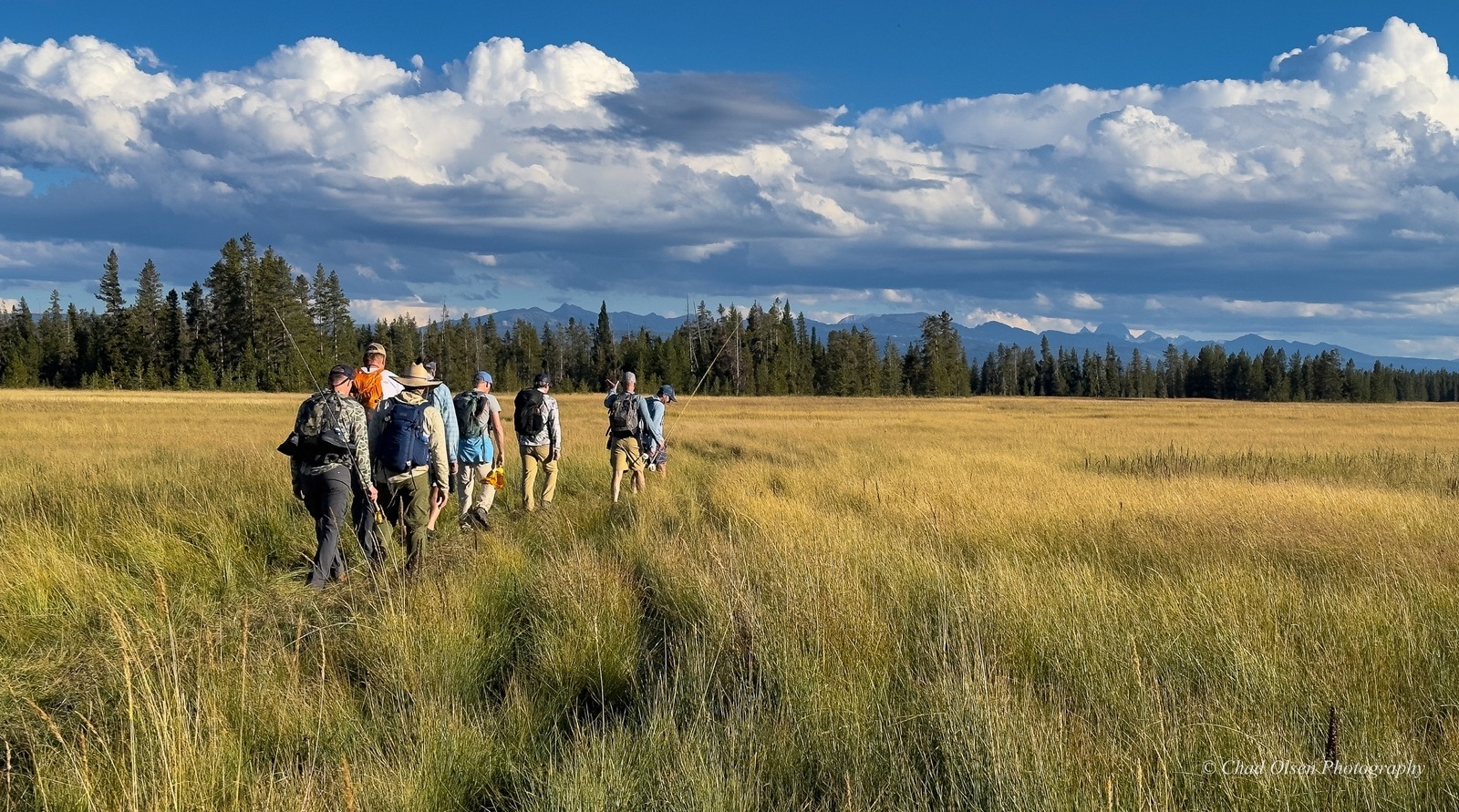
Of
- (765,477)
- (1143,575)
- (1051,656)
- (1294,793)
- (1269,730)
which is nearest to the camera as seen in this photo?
(1294,793)

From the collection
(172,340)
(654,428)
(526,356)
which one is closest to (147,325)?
(172,340)

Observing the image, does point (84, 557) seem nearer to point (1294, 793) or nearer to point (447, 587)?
point (447, 587)

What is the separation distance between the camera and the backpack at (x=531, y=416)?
434 inches

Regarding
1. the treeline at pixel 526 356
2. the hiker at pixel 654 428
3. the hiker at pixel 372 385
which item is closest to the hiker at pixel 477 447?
the hiker at pixel 372 385

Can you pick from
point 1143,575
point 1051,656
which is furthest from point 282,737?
point 1143,575

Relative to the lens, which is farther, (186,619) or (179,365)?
(179,365)

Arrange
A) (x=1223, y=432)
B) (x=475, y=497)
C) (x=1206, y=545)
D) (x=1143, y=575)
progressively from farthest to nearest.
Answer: (x=1223, y=432)
(x=475, y=497)
(x=1206, y=545)
(x=1143, y=575)

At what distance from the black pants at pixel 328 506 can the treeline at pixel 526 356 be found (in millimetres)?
37724

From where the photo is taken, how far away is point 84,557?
23.3ft

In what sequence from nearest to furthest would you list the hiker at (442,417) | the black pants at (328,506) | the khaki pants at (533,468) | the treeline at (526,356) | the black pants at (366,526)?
1. the black pants at (328,506)
2. the black pants at (366,526)
3. the hiker at (442,417)
4. the khaki pants at (533,468)
5. the treeline at (526,356)

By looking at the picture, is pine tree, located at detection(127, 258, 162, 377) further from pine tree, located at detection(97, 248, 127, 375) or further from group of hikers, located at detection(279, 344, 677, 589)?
group of hikers, located at detection(279, 344, 677, 589)

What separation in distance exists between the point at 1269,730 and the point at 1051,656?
1.23 metres

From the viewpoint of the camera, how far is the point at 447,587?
633 centimetres

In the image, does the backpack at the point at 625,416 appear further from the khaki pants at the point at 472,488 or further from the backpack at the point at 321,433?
the backpack at the point at 321,433
